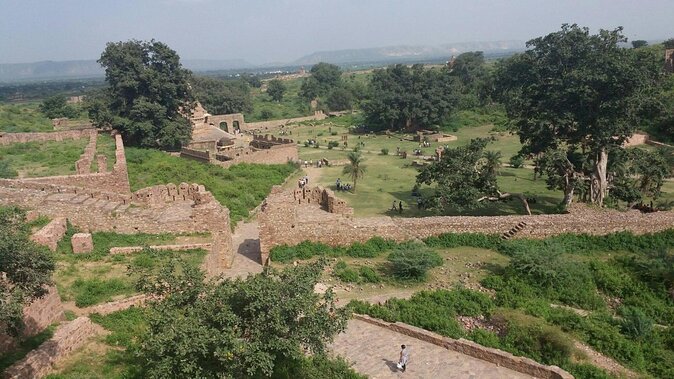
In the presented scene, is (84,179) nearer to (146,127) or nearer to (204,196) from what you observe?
(204,196)

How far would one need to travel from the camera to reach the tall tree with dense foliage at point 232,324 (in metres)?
8.38

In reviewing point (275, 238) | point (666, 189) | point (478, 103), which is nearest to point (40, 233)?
point (275, 238)

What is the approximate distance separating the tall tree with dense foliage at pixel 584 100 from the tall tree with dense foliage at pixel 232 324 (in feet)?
59.6

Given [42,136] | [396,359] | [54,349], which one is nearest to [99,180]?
[54,349]

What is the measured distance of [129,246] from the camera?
1742cm

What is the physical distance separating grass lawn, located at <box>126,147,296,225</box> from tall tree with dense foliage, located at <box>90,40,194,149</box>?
2863mm

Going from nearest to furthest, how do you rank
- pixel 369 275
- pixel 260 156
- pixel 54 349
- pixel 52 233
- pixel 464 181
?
pixel 54 349 < pixel 52 233 < pixel 369 275 < pixel 464 181 < pixel 260 156

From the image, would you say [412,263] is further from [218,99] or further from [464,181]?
[218,99]

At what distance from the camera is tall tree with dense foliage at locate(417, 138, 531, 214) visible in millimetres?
23156

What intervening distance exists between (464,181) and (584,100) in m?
6.80

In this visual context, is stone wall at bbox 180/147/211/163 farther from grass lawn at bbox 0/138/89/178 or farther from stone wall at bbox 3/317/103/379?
stone wall at bbox 3/317/103/379

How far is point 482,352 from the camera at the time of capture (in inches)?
520

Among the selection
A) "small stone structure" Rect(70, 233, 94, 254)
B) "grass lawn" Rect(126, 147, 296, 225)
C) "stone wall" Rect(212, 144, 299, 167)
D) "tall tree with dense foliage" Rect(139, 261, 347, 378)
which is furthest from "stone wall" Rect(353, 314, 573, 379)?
"stone wall" Rect(212, 144, 299, 167)

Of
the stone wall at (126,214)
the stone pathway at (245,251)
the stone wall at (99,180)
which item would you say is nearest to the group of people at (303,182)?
the stone pathway at (245,251)
